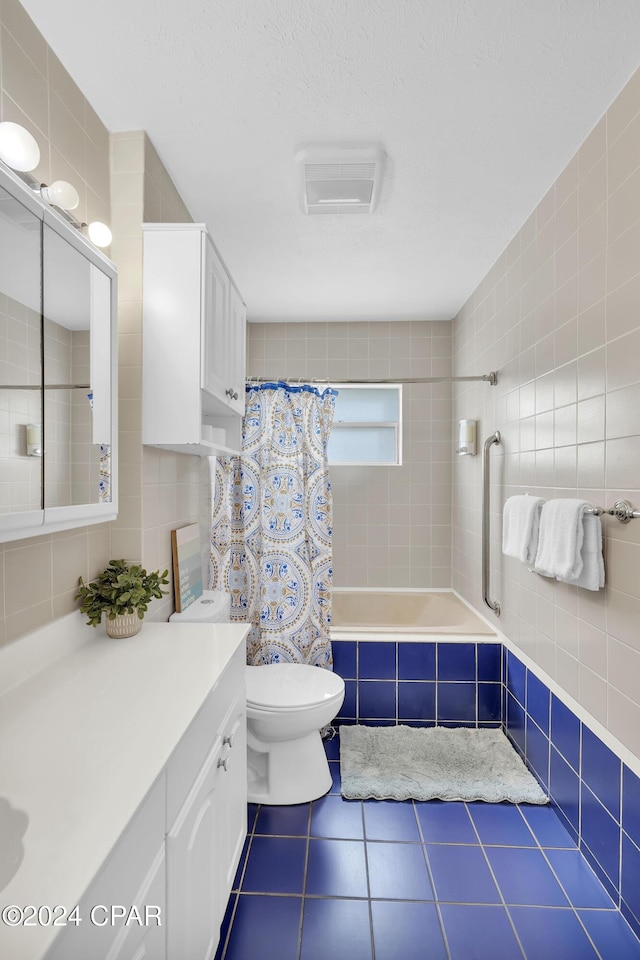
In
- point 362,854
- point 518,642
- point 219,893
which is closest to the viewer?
point 219,893

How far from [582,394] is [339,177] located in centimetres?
120

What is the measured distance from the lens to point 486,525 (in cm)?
273

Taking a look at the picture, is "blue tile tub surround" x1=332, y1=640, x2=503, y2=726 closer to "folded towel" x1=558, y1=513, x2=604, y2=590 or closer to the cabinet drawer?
"folded towel" x1=558, y1=513, x2=604, y2=590

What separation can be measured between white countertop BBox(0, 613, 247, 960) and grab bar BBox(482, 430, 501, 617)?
153 cm

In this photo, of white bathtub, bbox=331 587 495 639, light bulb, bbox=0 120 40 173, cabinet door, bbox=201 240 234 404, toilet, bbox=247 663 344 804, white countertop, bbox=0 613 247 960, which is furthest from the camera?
white bathtub, bbox=331 587 495 639

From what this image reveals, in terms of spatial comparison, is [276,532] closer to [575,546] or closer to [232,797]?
[232,797]

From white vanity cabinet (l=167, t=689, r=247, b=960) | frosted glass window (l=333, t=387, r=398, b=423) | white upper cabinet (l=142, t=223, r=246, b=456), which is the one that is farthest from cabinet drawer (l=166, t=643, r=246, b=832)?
frosted glass window (l=333, t=387, r=398, b=423)

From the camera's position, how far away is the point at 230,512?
2604 mm

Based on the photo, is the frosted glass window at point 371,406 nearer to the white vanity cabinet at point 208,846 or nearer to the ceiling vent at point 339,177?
the ceiling vent at point 339,177

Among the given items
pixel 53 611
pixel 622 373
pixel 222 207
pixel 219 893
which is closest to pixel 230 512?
pixel 53 611

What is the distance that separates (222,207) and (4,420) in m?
1.58

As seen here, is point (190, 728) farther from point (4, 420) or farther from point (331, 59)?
point (331, 59)

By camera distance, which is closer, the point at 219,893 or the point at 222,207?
the point at 219,893

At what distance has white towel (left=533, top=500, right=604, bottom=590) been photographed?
1.63m
